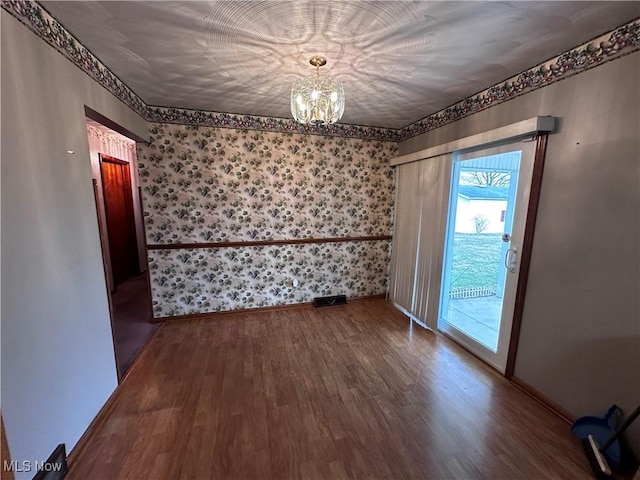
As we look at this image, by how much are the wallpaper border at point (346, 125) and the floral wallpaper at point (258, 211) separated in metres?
0.11

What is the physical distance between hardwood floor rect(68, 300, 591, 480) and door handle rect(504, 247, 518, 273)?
2.99 ft

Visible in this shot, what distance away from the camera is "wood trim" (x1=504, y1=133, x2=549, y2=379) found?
6.06 feet

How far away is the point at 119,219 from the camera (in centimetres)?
454

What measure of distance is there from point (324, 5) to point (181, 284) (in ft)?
9.69

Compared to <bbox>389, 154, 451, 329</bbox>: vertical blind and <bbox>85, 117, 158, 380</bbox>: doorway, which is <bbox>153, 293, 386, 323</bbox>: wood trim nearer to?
<bbox>85, 117, 158, 380</bbox>: doorway

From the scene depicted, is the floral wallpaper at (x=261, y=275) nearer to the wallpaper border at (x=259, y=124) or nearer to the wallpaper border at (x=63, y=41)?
the wallpaper border at (x=259, y=124)

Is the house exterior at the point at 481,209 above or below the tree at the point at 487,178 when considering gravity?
below

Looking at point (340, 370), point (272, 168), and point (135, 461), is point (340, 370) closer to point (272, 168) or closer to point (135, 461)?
point (135, 461)

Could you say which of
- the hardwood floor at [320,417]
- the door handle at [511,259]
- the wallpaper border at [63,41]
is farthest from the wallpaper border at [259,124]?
the hardwood floor at [320,417]

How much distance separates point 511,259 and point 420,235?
1094 mm

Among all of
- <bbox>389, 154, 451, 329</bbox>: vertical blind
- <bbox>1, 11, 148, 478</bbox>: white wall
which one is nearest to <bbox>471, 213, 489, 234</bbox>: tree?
<bbox>389, 154, 451, 329</bbox>: vertical blind

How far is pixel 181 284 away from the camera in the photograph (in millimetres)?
3084

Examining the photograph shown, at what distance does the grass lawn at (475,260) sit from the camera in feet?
7.86

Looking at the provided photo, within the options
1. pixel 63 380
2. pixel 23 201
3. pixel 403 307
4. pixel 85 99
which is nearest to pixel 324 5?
pixel 85 99
